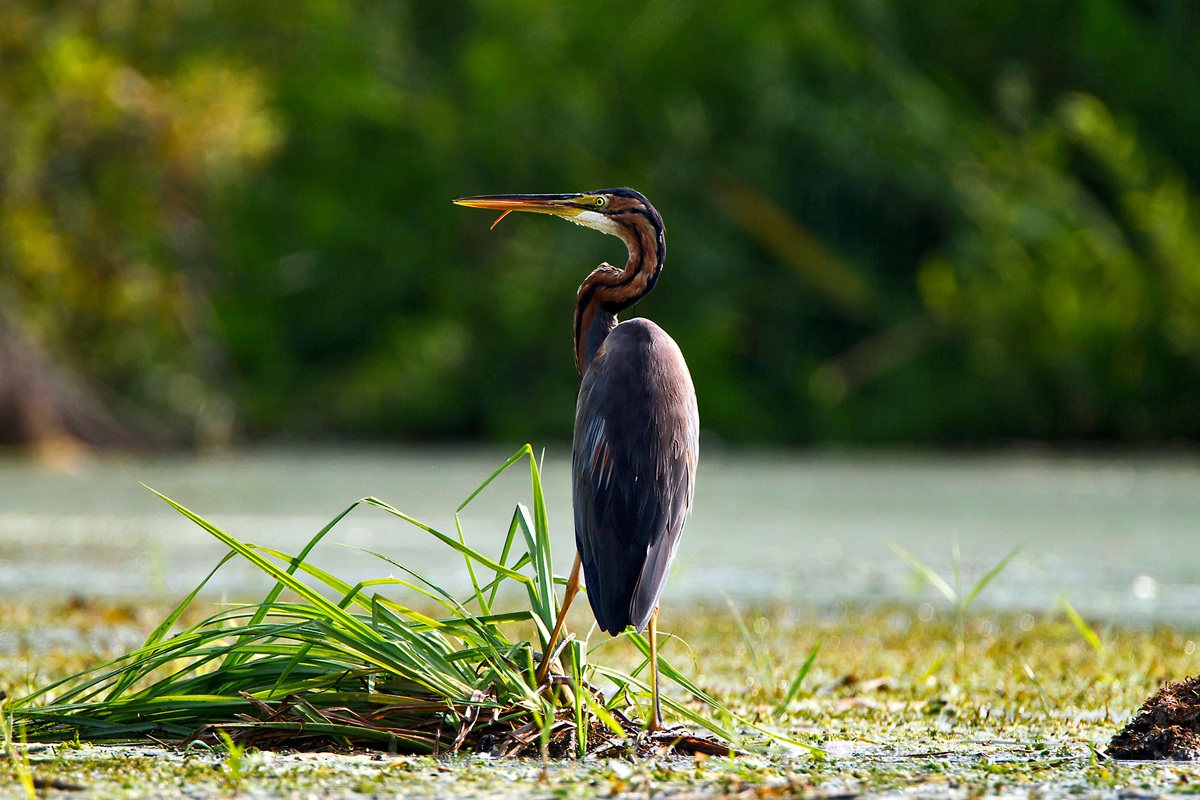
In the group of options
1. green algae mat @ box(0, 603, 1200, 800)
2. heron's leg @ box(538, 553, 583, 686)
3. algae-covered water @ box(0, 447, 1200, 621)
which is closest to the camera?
green algae mat @ box(0, 603, 1200, 800)

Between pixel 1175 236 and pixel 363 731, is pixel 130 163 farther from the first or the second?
pixel 363 731

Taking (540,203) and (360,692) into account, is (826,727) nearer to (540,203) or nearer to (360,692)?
(360,692)

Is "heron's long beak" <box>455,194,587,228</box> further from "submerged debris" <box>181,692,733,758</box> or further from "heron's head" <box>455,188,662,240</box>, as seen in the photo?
"submerged debris" <box>181,692,733,758</box>

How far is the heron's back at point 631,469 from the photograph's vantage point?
295 centimetres

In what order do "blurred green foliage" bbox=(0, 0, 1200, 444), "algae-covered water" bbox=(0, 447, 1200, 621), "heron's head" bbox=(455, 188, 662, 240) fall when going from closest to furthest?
"heron's head" bbox=(455, 188, 662, 240) < "algae-covered water" bbox=(0, 447, 1200, 621) < "blurred green foliage" bbox=(0, 0, 1200, 444)

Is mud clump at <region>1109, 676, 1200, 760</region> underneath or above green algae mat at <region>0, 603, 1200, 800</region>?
above

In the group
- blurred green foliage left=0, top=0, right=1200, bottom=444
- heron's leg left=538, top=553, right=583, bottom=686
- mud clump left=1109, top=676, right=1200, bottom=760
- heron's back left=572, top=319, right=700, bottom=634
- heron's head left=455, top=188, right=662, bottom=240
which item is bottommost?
mud clump left=1109, top=676, right=1200, bottom=760

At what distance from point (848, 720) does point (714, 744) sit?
0.58 meters

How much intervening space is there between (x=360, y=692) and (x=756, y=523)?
5.79 m

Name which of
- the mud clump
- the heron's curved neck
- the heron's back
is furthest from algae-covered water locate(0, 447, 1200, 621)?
the mud clump

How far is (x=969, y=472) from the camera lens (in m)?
12.0

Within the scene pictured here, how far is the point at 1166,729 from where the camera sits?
289 centimetres

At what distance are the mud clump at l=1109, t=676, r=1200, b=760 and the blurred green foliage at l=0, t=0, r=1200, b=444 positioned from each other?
10.8 m

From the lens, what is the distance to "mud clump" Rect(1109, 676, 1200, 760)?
2.88 m
